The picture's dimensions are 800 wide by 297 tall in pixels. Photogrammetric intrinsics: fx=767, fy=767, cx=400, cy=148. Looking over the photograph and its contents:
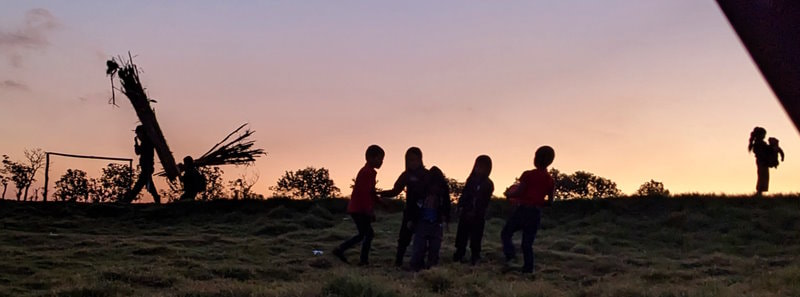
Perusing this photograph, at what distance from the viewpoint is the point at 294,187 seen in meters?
41.1

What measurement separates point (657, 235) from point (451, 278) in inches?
286

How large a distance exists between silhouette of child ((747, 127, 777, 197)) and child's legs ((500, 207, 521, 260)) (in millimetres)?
8621

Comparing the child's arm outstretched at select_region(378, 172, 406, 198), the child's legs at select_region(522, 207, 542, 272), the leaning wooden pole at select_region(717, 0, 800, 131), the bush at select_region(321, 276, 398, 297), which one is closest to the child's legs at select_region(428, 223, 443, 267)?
the child's arm outstretched at select_region(378, 172, 406, 198)

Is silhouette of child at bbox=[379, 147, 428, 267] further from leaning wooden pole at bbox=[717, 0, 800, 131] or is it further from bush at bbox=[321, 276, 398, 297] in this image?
leaning wooden pole at bbox=[717, 0, 800, 131]

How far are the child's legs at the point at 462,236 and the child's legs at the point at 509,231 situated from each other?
63 centimetres

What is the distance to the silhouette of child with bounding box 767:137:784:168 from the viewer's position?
16.2 meters

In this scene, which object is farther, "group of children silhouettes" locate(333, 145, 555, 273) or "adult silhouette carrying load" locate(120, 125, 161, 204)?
"adult silhouette carrying load" locate(120, 125, 161, 204)

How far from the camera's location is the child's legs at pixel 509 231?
9414 mm

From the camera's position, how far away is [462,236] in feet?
35.0

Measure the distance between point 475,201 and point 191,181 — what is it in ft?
34.3

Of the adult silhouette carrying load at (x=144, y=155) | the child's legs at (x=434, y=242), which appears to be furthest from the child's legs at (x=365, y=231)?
the adult silhouette carrying load at (x=144, y=155)

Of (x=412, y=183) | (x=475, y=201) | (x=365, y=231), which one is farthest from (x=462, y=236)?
(x=412, y=183)

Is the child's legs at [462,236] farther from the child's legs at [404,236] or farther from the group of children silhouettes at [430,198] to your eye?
the child's legs at [404,236]

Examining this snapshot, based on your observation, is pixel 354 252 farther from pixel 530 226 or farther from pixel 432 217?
pixel 530 226
